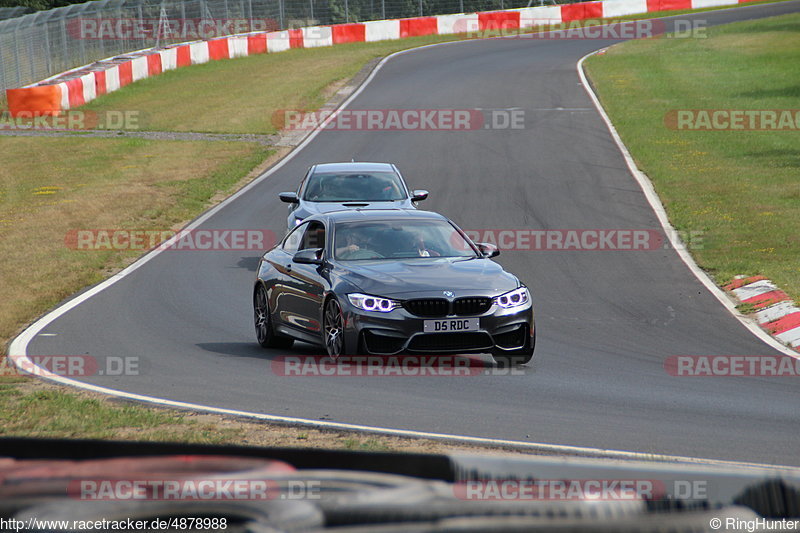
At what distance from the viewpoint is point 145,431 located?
839 centimetres

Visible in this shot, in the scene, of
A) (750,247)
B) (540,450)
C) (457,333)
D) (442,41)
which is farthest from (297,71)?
(540,450)

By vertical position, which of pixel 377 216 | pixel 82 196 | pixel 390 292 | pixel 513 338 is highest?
pixel 377 216

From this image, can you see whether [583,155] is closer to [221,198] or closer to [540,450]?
[221,198]

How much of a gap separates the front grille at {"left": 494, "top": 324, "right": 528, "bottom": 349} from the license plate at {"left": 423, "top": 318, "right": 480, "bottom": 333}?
1.18ft

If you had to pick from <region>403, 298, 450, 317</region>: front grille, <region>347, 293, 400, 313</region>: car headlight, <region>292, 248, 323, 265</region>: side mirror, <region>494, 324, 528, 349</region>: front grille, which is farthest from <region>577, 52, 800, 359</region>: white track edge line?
<region>292, 248, 323, 265</region>: side mirror

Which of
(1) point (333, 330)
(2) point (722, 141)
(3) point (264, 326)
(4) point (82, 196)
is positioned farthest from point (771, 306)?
(4) point (82, 196)

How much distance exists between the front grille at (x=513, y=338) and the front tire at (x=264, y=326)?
9.37 ft

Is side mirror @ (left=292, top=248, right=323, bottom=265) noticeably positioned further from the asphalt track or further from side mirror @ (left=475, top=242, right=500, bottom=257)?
side mirror @ (left=475, top=242, right=500, bottom=257)

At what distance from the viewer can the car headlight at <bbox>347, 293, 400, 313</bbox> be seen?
34.9ft

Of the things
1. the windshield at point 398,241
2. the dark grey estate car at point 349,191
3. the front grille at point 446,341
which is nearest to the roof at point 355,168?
the dark grey estate car at point 349,191

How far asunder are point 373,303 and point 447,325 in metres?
0.76

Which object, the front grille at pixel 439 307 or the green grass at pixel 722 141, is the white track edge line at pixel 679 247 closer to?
the green grass at pixel 722 141

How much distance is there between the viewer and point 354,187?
1812cm

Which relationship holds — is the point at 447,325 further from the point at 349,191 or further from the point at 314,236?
the point at 349,191
